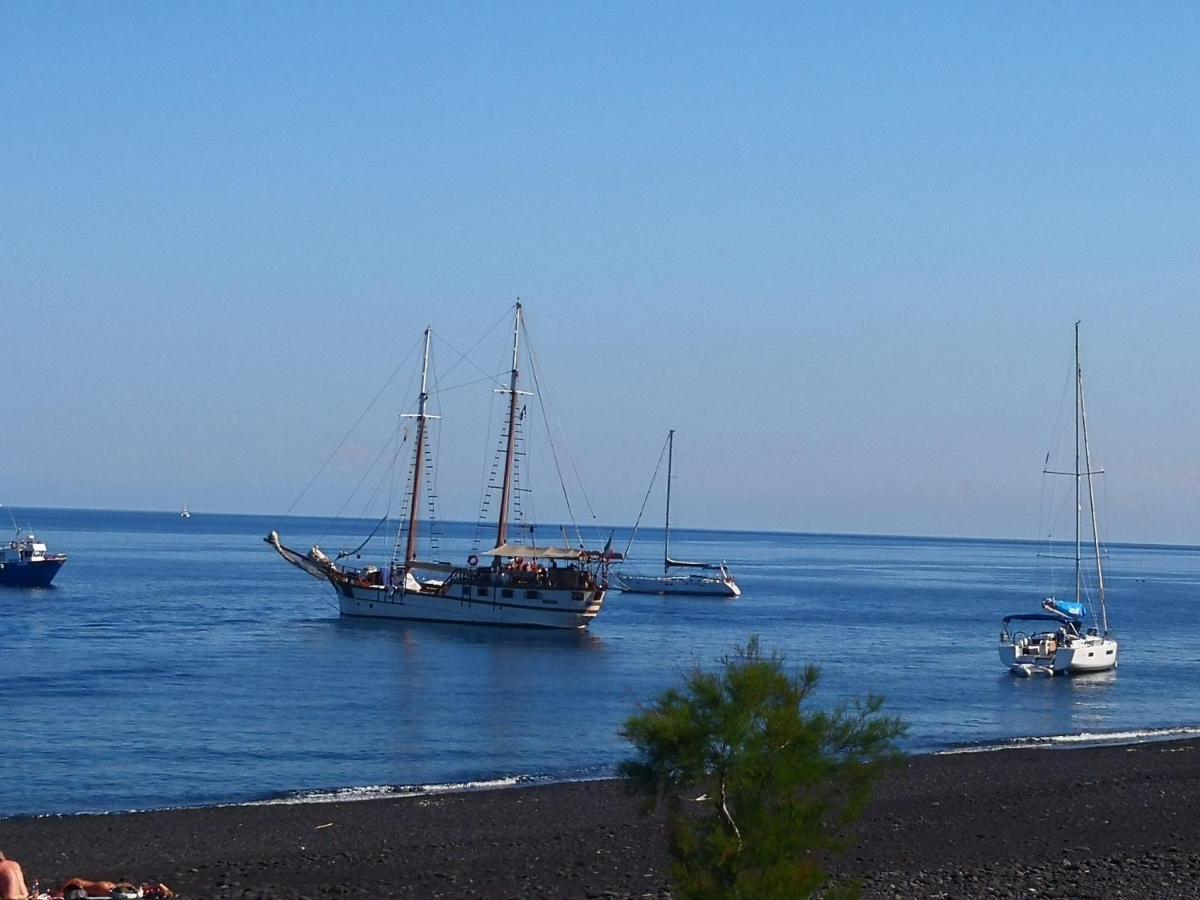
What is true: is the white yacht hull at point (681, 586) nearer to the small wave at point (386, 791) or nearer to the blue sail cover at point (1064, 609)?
the blue sail cover at point (1064, 609)

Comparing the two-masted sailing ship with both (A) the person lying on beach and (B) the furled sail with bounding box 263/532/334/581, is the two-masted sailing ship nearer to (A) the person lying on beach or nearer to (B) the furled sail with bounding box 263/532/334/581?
(B) the furled sail with bounding box 263/532/334/581

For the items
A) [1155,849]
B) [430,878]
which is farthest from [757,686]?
[1155,849]

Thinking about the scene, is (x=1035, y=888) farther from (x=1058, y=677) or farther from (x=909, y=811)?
(x=1058, y=677)

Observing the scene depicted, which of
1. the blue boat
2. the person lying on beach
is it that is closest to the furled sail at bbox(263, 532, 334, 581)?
the blue boat

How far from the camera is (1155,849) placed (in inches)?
893

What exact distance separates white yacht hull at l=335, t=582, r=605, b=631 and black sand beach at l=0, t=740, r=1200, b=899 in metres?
46.6

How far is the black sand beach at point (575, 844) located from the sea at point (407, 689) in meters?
2.37

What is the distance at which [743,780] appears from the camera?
12875 mm

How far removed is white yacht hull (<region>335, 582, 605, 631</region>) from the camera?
77.9m

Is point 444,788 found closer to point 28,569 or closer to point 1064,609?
point 1064,609

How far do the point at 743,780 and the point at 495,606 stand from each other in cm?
6625

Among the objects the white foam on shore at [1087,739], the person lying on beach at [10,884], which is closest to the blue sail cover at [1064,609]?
the white foam on shore at [1087,739]

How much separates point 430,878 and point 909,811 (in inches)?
390

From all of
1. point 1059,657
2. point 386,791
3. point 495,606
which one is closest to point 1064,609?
point 1059,657
